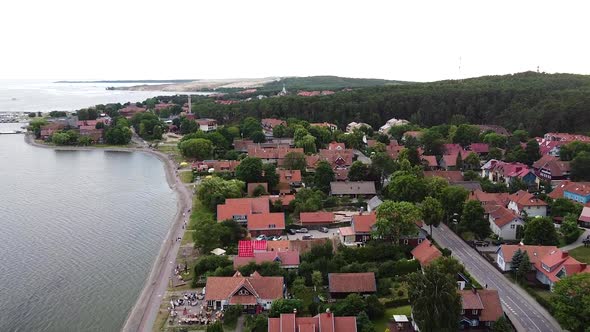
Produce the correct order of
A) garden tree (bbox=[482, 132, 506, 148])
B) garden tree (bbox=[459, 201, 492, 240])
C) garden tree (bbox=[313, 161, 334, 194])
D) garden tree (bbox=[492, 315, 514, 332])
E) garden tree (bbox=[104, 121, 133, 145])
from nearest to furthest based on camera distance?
garden tree (bbox=[492, 315, 514, 332]) < garden tree (bbox=[459, 201, 492, 240]) < garden tree (bbox=[313, 161, 334, 194]) < garden tree (bbox=[482, 132, 506, 148]) < garden tree (bbox=[104, 121, 133, 145])

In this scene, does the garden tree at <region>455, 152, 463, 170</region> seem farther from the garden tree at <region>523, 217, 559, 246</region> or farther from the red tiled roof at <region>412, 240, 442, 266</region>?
the red tiled roof at <region>412, 240, 442, 266</region>

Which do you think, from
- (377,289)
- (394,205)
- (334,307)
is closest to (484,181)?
(394,205)

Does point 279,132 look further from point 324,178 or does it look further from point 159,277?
point 159,277

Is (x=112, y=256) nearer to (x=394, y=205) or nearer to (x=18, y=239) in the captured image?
(x=18, y=239)

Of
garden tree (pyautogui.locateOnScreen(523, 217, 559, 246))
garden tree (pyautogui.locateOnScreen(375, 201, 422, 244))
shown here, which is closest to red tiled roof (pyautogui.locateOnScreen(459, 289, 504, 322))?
garden tree (pyautogui.locateOnScreen(375, 201, 422, 244))

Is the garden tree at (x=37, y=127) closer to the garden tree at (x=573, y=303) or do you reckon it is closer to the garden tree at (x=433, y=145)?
the garden tree at (x=433, y=145)

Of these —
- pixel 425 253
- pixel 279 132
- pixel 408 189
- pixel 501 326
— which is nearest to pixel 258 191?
pixel 408 189

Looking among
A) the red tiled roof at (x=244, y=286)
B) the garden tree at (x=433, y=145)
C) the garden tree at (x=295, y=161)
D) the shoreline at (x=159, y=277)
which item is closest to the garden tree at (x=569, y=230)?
the red tiled roof at (x=244, y=286)
